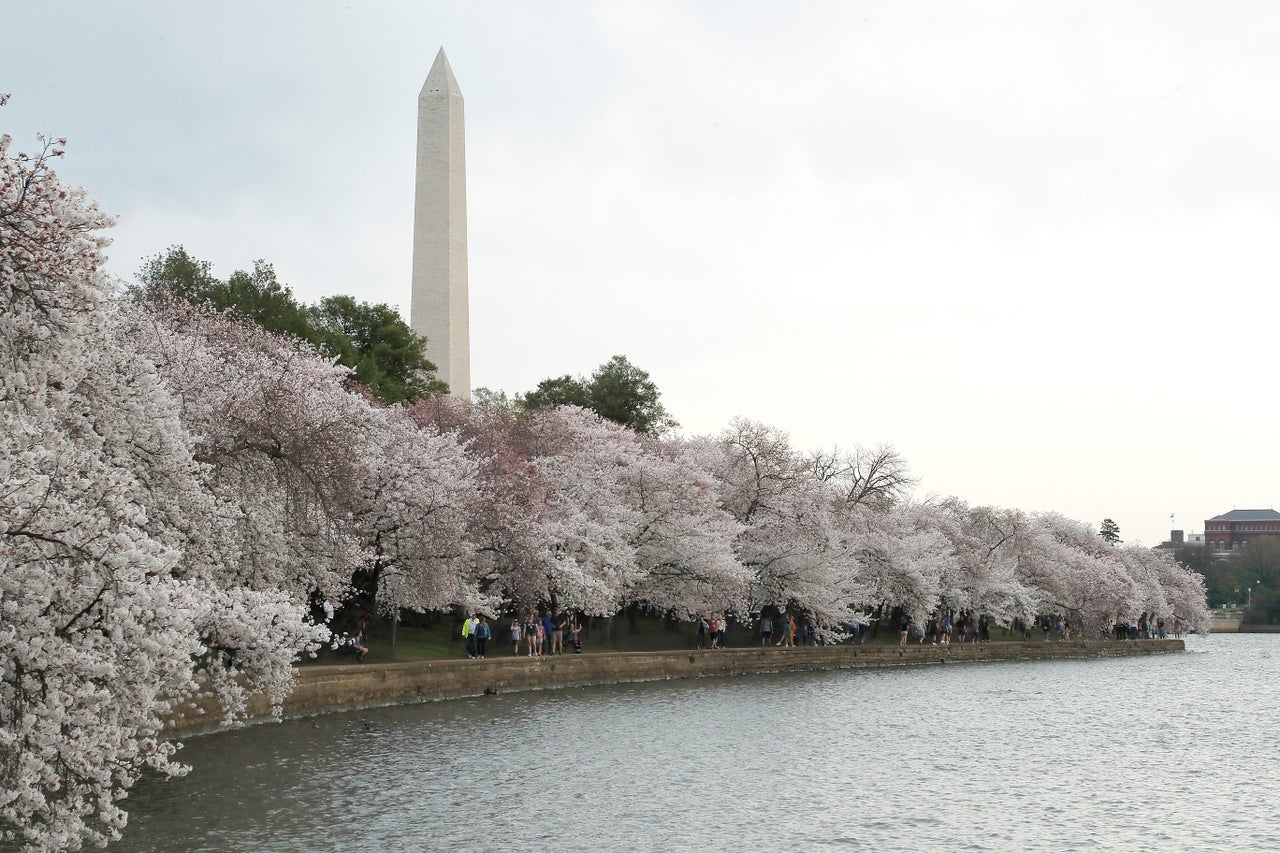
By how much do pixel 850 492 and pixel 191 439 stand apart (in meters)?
45.3

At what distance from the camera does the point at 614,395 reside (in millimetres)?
91125

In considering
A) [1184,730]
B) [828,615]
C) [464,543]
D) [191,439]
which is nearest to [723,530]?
[828,615]


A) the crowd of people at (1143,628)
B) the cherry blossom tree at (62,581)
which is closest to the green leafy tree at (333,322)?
the cherry blossom tree at (62,581)

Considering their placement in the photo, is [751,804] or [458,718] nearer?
[751,804]

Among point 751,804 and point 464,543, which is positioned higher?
point 464,543

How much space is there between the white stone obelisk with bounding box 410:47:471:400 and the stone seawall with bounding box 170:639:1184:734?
23832 millimetres

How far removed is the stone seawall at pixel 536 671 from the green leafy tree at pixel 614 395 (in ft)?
112

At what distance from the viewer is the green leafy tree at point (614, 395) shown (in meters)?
90.4

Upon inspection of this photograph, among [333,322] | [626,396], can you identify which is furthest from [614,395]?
[333,322]

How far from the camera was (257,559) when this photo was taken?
29.0m

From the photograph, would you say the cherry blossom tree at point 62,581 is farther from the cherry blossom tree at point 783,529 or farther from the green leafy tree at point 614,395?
the green leafy tree at point 614,395

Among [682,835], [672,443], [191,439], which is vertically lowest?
[682,835]

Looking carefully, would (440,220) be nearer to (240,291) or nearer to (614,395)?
(240,291)

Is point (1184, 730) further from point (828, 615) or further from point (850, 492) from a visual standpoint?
point (850, 492)
